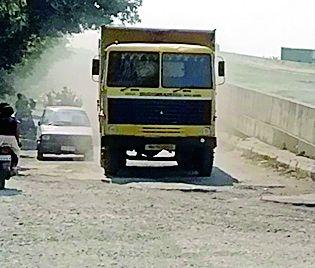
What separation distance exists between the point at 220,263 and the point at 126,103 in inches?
450

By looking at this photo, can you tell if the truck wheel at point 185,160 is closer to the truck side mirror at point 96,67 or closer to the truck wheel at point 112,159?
the truck wheel at point 112,159

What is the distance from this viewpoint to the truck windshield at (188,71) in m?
21.8

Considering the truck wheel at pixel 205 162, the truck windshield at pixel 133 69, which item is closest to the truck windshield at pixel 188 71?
the truck windshield at pixel 133 69

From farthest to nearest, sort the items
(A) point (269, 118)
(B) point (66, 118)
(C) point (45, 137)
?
(B) point (66, 118) < (A) point (269, 118) < (C) point (45, 137)

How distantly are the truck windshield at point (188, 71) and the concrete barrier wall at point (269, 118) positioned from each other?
11.3ft

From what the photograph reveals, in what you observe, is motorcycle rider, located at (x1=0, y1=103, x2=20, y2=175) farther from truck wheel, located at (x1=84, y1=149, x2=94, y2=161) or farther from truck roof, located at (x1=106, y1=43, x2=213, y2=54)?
truck wheel, located at (x1=84, y1=149, x2=94, y2=161)

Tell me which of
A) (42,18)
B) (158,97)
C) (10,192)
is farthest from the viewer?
(42,18)

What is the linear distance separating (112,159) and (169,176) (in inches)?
56.4

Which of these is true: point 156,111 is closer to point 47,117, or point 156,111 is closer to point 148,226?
point 148,226

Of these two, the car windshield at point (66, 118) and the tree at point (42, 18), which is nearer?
the car windshield at point (66, 118)

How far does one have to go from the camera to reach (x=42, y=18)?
138ft

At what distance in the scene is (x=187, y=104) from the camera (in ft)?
71.4

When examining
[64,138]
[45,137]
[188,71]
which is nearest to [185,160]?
[188,71]

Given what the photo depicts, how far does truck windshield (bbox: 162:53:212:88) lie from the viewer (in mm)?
21781
